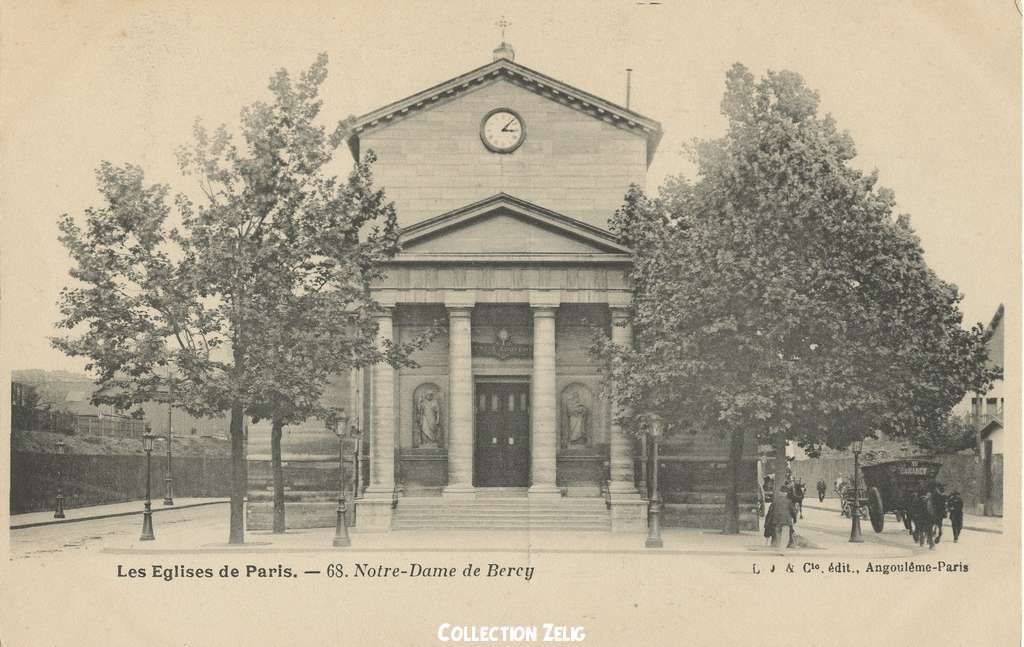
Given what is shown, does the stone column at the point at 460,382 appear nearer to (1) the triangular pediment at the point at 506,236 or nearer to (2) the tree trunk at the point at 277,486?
(1) the triangular pediment at the point at 506,236

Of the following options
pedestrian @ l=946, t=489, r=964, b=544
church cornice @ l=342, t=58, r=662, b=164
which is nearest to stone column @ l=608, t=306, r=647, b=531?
church cornice @ l=342, t=58, r=662, b=164

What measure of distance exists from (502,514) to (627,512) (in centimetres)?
327

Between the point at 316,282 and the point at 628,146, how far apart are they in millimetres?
11528

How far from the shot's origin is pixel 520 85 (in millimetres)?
36000

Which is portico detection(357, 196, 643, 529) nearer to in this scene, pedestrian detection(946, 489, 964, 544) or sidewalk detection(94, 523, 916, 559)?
sidewalk detection(94, 523, 916, 559)

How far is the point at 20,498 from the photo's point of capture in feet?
82.2

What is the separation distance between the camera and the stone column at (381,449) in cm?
3338

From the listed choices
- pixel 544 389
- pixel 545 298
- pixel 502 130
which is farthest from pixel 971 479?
pixel 502 130

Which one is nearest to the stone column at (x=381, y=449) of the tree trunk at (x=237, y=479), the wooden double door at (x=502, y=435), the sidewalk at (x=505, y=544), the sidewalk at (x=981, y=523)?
the sidewalk at (x=505, y=544)

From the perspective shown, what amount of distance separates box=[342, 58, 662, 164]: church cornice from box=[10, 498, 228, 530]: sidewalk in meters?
12.9

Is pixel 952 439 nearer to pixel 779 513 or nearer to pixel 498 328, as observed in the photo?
pixel 779 513

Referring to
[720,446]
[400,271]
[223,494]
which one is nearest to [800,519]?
[720,446]

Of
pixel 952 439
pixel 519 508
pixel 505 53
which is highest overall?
pixel 505 53

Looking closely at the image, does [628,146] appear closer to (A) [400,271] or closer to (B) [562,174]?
(B) [562,174]
